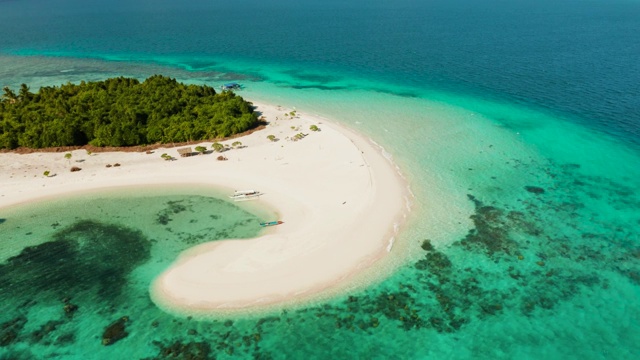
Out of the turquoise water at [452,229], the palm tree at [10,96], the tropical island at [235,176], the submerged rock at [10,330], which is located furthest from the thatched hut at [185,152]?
the palm tree at [10,96]

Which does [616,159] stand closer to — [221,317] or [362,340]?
[362,340]

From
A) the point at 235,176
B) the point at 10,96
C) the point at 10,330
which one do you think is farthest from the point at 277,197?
the point at 10,96

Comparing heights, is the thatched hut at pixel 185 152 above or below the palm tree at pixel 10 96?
below

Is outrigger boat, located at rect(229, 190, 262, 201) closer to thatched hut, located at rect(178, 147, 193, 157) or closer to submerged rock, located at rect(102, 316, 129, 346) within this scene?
thatched hut, located at rect(178, 147, 193, 157)

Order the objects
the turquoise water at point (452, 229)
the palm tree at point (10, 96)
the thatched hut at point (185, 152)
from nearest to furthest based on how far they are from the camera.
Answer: the turquoise water at point (452, 229) < the thatched hut at point (185, 152) < the palm tree at point (10, 96)

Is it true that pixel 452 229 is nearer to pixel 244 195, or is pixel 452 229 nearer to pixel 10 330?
pixel 244 195

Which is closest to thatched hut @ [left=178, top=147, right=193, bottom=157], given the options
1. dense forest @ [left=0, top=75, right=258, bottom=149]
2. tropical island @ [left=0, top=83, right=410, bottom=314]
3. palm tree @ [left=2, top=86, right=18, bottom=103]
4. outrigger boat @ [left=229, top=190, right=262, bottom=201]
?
tropical island @ [left=0, top=83, right=410, bottom=314]

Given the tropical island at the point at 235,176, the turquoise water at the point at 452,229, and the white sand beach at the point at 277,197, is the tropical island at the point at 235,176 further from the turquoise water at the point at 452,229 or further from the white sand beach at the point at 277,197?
the turquoise water at the point at 452,229

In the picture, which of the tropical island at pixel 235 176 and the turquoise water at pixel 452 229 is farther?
the tropical island at pixel 235 176
